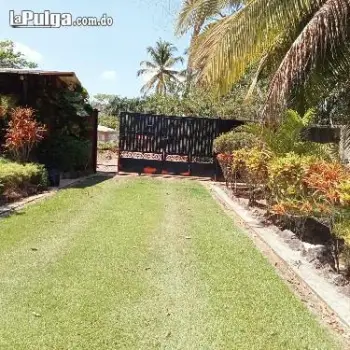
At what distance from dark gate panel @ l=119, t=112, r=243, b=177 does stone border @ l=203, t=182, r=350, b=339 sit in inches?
347

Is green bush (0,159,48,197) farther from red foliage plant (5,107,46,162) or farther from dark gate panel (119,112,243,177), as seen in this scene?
dark gate panel (119,112,243,177)

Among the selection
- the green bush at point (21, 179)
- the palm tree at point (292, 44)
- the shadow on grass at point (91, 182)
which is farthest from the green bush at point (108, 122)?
the palm tree at point (292, 44)

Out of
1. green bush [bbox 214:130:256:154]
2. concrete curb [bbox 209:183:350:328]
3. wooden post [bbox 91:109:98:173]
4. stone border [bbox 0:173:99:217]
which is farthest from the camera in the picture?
wooden post [bbox 91:109:98:173]

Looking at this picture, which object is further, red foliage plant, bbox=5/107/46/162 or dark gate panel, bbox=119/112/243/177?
dark gate panel, bbox=119/112/243/177

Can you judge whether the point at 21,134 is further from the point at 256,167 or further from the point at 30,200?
the point at 256,167

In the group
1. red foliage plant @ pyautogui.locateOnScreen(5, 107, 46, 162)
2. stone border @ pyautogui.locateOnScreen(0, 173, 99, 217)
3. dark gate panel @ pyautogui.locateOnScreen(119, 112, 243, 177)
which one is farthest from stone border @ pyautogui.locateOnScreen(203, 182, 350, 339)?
dark gate panel @ pyautogui.locateOnScreen(119, 112, 243, 177)

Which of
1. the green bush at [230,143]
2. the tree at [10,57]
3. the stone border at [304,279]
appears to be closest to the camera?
the stone border at [304,279]

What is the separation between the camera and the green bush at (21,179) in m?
9.52

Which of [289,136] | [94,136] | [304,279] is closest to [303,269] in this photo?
[304,279]

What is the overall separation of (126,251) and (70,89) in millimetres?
10849

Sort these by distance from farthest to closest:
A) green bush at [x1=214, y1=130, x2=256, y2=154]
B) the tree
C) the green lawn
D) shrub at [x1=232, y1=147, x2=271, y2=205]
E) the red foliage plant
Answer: the tree < green bush at [x1=214, y1=130, x2=256, y2=154] < the red foliage plant < shrub at [x1=232, y1=147, x2=271, y2=205] < the green lawn

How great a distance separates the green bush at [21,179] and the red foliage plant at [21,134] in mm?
500

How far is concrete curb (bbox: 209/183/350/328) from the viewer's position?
4340 mm

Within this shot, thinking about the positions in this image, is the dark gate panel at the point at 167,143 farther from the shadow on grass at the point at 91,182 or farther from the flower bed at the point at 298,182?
the flower bed at the point at 298,182
